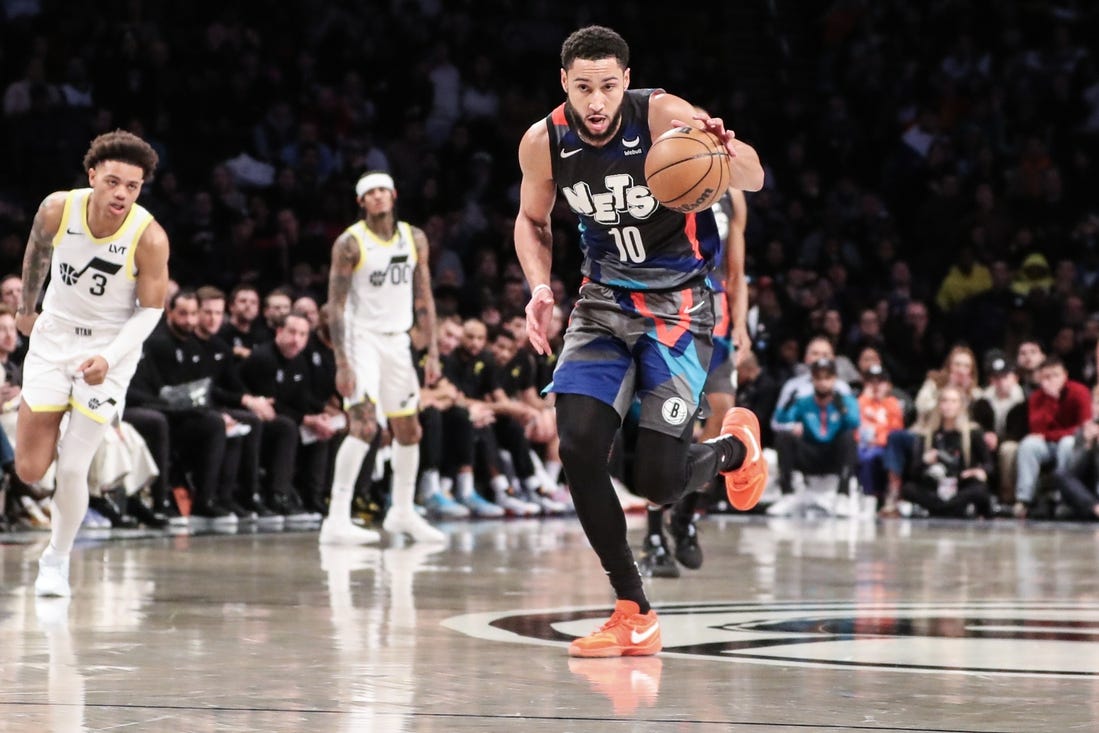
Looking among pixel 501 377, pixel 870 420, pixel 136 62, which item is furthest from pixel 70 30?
pixel 870 420

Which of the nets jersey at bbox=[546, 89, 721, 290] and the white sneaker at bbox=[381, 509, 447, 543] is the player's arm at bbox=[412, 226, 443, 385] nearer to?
the white sneaker at bbox=[381, 509, 447, 543]

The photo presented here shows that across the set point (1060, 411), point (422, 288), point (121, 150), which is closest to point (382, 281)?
point (422, 288)

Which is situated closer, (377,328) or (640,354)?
(640,354)

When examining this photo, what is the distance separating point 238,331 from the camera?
517 inches

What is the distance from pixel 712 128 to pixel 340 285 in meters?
5.58

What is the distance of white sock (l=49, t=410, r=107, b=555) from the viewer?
23.4 ft

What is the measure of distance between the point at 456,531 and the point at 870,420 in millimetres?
5096

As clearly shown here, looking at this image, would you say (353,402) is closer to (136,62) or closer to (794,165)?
(136,62)

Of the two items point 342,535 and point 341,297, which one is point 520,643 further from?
point 341,297

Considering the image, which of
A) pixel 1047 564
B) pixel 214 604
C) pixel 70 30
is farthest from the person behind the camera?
pixel 70 30

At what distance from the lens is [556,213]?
57.9 ft

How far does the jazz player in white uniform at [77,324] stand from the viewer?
709cm

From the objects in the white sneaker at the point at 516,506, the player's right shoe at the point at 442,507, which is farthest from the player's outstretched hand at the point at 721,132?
the white sneaker at the point at 516,506

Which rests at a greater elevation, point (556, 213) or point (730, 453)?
point (556, 213)
